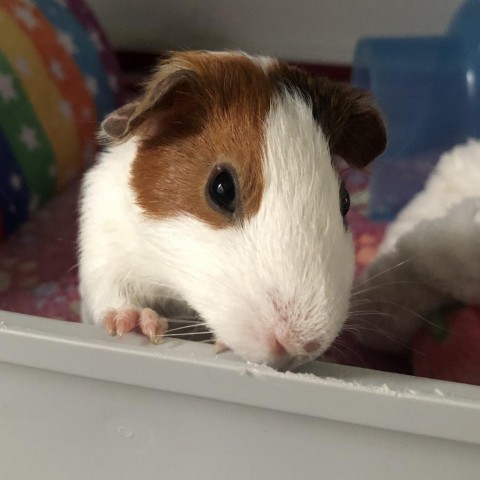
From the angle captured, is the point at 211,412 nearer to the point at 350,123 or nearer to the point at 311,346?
the point at 311,346

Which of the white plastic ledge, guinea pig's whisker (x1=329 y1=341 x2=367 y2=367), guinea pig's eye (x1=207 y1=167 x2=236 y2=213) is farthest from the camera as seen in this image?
guinea pig's whisker (x1=329 y1=341 x2=367 y2=367)

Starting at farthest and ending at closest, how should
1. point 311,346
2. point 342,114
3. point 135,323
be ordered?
point 342,114 → point 135,323 → point 311,346

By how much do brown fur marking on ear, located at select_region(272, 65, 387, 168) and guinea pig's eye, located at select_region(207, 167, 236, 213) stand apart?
0.49 ft

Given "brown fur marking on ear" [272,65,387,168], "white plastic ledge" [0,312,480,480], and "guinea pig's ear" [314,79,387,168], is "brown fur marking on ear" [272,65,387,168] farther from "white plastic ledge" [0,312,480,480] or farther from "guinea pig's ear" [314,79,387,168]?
"white plastic ledge" [0,312,480,480]

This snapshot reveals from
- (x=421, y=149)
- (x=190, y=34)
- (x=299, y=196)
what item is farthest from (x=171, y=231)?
(x=190, y=34)

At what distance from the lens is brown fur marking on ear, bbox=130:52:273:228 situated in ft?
2.68

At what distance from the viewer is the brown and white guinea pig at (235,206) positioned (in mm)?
733

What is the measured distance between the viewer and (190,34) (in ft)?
6.63

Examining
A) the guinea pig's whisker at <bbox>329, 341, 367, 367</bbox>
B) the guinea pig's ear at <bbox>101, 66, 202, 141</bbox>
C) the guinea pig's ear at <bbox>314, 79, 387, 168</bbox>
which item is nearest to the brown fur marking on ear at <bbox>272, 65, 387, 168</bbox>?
the guinea pig's ear at <bbox>314, 79, 387, 168</bbox>

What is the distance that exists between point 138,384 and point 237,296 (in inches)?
5.4

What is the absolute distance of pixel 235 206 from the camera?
2.61ft

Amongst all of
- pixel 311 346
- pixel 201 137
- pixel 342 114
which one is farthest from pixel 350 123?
pixel 311 346

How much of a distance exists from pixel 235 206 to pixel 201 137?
118 mm

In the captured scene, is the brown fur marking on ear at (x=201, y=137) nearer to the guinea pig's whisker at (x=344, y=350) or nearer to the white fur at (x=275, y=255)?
the white fur at (x=275, y=255)
